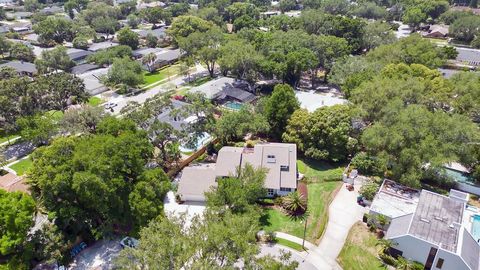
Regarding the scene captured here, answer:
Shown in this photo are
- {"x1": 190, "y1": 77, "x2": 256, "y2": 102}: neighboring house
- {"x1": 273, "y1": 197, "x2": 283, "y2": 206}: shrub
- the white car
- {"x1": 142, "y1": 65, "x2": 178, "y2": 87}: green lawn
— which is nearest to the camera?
the white car

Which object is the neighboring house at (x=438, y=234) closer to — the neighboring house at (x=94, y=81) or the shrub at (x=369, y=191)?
the shrub at (x=369, y=191)

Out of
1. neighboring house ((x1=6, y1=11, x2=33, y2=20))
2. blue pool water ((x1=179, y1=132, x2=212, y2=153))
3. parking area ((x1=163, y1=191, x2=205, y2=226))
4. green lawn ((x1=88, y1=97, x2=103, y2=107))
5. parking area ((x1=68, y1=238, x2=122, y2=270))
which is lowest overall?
parking area ((x1=163, y1=191, x2=205, y2=226))

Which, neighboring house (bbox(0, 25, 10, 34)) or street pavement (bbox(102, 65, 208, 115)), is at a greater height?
neighboring house (bbox(0, 25, 10, 34))

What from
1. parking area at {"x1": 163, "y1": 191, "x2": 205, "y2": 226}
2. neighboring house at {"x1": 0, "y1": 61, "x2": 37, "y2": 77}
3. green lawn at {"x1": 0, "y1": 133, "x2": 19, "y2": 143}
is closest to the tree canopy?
parking area at {"x1": 163, "y1": 191, "x2": 205, "y2": 226}

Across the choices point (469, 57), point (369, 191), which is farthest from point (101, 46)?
point (469, 57)

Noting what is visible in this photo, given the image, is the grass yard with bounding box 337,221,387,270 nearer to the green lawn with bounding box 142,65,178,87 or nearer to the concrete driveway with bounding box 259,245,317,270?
the concrete driveway with bounding box 259,245,317,270

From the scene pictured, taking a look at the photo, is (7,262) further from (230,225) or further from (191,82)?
(191,82)

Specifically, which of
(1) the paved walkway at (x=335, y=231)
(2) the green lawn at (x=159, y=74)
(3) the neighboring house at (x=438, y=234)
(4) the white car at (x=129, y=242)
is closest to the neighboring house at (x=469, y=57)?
(3) the neighboring house at (x=438, y=234)

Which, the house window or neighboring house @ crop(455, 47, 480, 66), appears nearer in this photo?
the house window
